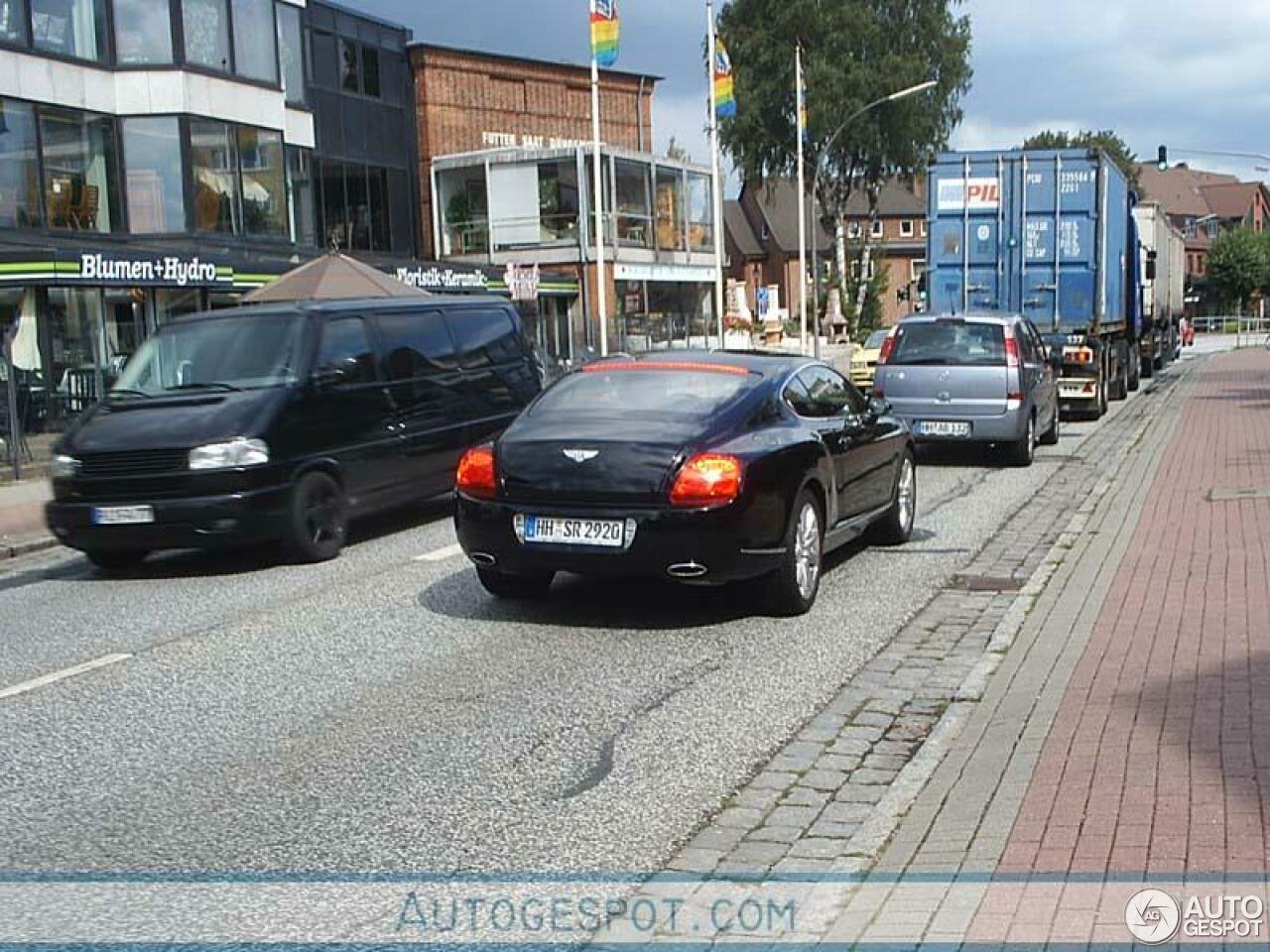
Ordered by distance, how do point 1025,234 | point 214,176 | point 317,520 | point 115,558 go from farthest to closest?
point 214,176 → point 1025,234 → point 115,558 → point 317,520

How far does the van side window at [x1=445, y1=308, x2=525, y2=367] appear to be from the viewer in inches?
534

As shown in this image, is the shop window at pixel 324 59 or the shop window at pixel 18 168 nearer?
the shop window at pixel 18 168

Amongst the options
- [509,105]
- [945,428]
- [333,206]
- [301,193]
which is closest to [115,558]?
[945,428]

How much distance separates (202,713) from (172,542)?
418cm

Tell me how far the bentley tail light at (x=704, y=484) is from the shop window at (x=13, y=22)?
78.5ft

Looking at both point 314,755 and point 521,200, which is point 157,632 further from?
point 521,200

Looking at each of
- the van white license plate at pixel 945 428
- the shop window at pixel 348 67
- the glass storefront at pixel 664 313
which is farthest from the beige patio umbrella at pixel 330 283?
the shop window at pixel 348 67

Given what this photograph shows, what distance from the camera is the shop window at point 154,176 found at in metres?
29.7

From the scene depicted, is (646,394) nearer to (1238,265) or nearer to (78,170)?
(78,170)

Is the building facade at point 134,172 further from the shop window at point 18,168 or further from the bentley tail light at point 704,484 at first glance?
the bentley tail light at point 704,484

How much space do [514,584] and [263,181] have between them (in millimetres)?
25878

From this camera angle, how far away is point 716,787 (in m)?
5.42

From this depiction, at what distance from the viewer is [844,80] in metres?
53.1

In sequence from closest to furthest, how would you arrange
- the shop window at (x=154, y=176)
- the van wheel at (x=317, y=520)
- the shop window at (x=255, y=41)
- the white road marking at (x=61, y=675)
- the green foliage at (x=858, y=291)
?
1. the white road marking at (x=61, y=675)
2. the van wheel at (x=317, y=520)
3. the shop window at (x=154, y=176)
4. the shop window at (x=255, y=41)
5. the green foliage at (x=858, y=291)
